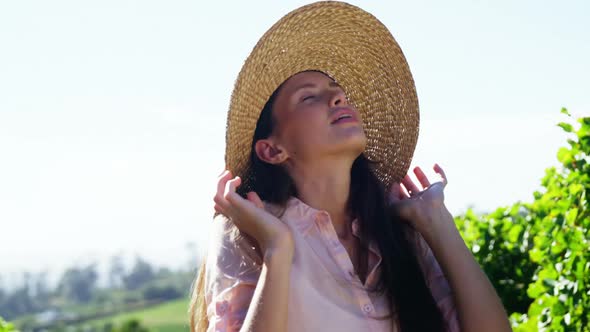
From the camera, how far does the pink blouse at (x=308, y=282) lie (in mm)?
2840

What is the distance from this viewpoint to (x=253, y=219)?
2.81m

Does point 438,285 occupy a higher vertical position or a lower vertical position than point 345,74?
lower

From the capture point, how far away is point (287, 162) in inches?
123

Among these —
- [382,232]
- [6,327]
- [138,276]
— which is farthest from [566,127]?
[138,276]

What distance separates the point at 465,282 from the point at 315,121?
71cm

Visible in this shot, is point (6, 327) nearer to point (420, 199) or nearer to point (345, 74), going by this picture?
point (345, 74)

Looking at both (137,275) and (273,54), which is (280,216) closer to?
(273,54)

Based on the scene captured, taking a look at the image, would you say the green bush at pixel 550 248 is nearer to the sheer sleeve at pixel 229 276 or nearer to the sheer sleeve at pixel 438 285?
the sheer sleeve at pixel 438 285

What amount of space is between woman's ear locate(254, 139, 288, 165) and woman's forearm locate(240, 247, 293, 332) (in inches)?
17.8

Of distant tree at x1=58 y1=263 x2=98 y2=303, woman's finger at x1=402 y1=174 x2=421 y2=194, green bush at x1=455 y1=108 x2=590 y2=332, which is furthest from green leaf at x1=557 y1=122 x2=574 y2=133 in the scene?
distant tree at x1=58 y1=263 x2=98 y2=303

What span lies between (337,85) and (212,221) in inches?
25.2

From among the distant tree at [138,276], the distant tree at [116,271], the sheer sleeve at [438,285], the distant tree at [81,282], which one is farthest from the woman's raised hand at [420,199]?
the distant tree at [81,282]

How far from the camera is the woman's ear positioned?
3123mm

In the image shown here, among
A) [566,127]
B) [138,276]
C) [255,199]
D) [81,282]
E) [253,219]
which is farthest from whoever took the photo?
[81,282]
